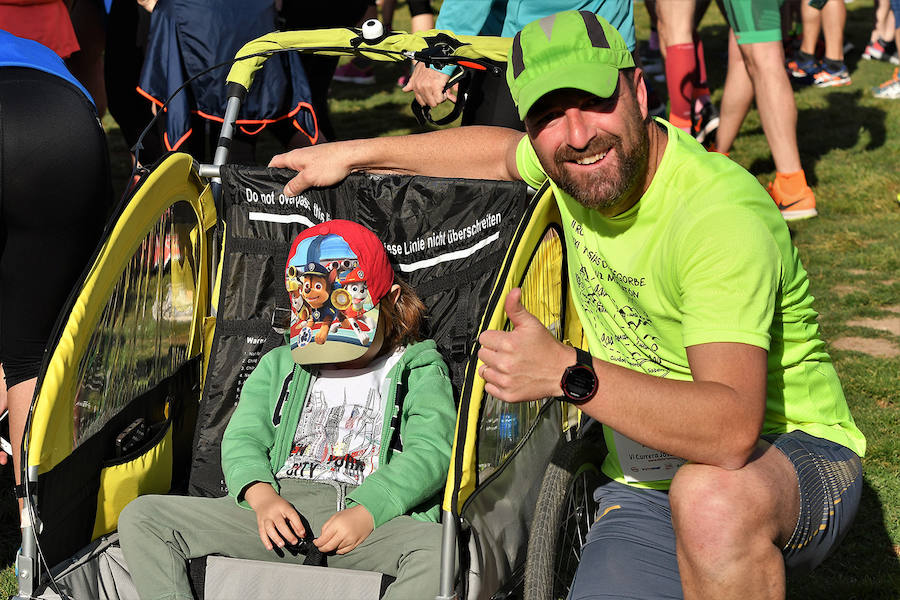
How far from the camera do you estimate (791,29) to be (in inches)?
412

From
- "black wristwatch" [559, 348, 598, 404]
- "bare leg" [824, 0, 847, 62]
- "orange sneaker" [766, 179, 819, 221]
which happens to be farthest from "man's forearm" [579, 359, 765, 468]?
"bare leg" [824, 0, 847, 62]

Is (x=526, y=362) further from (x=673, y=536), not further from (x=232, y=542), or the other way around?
(x=232, y=542)

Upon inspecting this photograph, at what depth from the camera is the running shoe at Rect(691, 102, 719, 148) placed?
7.24m

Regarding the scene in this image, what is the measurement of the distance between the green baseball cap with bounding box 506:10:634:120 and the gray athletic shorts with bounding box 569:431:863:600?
0.90 m

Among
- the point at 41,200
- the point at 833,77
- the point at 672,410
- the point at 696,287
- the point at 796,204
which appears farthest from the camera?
the point at 833,77

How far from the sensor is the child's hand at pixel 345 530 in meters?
2.42

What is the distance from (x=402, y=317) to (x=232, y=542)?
78 cm

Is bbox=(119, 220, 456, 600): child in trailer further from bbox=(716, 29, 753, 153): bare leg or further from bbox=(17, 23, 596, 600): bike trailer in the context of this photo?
bbox=(716, 29, 753, 153): bare leg

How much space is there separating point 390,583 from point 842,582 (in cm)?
145

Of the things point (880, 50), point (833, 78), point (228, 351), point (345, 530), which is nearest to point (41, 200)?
point (228, 351)

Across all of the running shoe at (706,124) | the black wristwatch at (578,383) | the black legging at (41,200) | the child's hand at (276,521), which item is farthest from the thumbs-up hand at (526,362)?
the running shoe at (706,124)

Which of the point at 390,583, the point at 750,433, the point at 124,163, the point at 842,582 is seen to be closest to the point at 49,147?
the point at 390,583

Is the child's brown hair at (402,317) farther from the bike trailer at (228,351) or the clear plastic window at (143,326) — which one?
the clear plastic window at (143,326)

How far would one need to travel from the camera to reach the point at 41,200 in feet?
8.89
